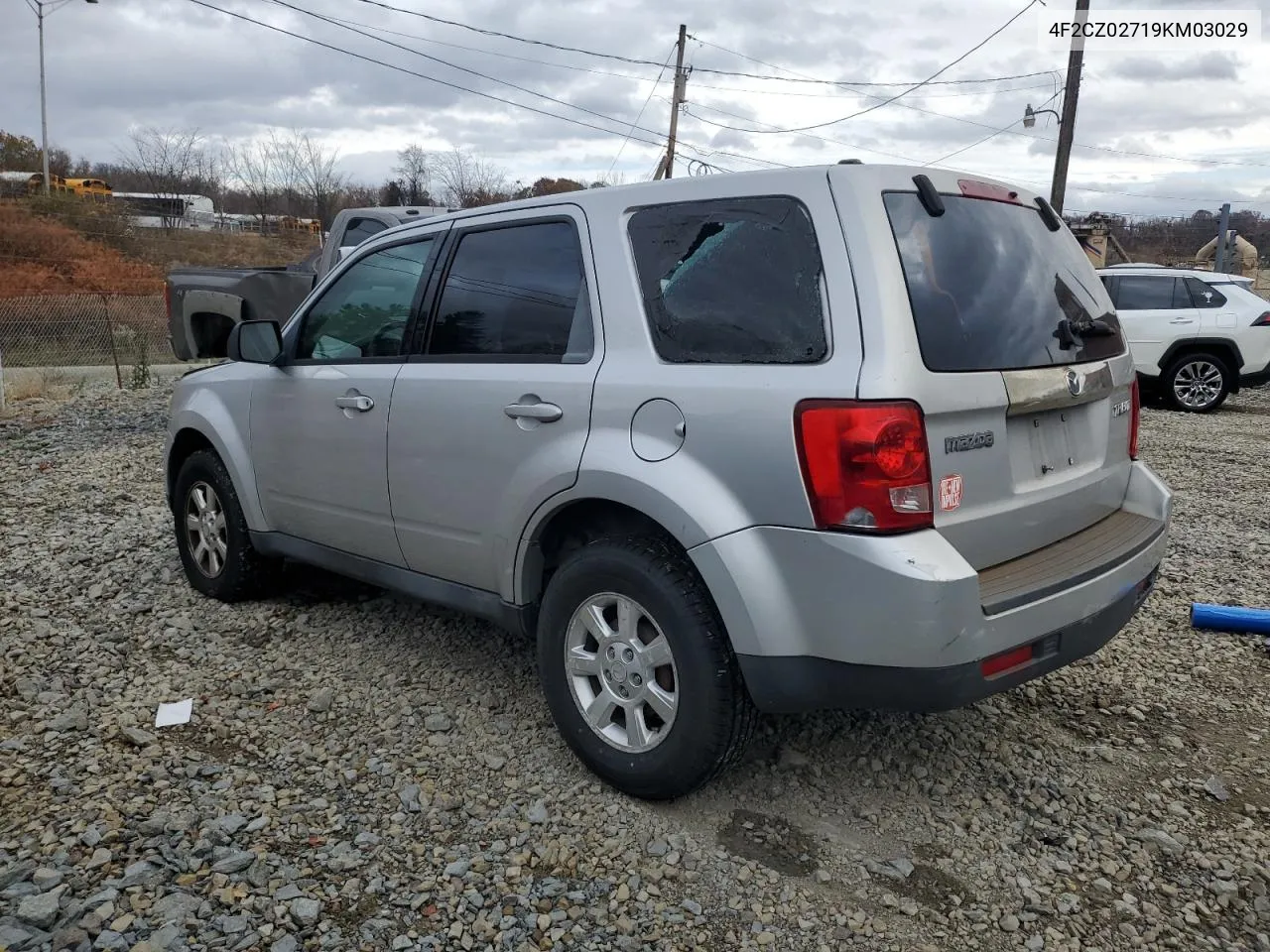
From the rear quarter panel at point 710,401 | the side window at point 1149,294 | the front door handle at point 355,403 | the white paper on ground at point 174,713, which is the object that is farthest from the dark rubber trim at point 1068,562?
the side window at point 1149,294

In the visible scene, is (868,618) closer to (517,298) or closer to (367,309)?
(517,298)

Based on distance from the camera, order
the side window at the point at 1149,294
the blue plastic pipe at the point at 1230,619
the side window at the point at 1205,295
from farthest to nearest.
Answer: the side window at the point at 1149,294, the side window at the point at 1205,295, the blue plastic pipe at the point at 1230,619

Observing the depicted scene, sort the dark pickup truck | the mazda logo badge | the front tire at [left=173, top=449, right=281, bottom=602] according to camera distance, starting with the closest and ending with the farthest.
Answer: the mazda logo badge → the front tire at [left=173, top=449, right=281, bottom=602] → the dark pickup truck

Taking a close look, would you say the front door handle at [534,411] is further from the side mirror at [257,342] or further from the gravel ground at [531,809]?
the side mirror at [257,342]

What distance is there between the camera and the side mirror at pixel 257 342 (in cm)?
417

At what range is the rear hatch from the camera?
247cm

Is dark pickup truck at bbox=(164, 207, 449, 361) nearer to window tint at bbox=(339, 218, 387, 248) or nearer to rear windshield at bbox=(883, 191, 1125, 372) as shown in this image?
window tint at bbox=(339, 218, 387, 248)

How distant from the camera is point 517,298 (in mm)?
3332

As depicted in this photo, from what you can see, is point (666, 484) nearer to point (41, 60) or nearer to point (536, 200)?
point (536, 200)

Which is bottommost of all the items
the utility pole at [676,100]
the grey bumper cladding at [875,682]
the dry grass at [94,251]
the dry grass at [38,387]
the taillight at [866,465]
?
the dry grass at [38,387]

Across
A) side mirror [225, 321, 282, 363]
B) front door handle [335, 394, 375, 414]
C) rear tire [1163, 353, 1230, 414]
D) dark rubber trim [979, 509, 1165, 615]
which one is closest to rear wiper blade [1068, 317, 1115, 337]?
dark rubber trim [979, 509, 1165, 615]

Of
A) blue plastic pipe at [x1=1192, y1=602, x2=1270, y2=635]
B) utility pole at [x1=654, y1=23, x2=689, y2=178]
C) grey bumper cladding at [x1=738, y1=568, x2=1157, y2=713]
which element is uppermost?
utility pole at [x1=654, y1=23, x2=689, y2=178]

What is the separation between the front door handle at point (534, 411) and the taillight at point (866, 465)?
894 mm

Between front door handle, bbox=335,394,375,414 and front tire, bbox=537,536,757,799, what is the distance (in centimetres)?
113
